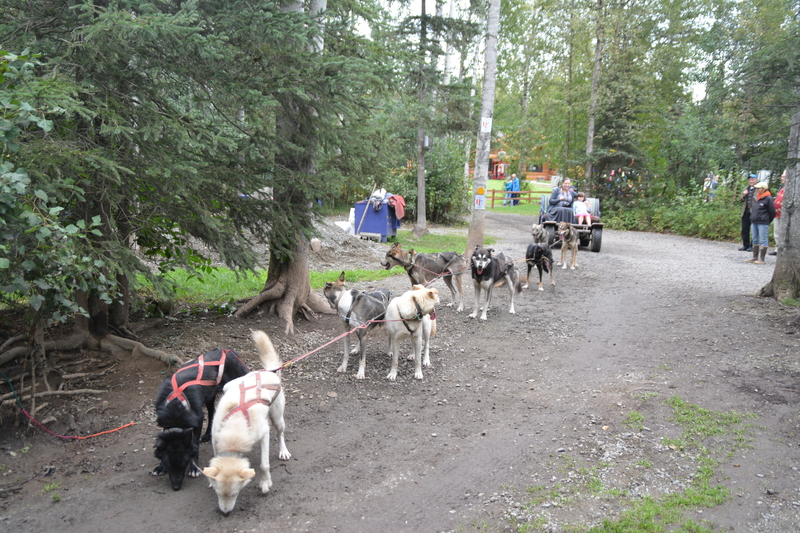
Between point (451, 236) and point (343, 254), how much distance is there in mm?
6935

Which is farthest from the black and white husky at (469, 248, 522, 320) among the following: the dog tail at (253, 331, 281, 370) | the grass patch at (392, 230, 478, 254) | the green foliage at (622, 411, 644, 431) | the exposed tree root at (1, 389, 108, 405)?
the grass patch at (392, 230, 478, 254)

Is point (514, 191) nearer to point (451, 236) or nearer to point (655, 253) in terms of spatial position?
point (451, 236)

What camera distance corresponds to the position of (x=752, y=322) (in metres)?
8.46

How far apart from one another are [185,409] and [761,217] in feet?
52.3

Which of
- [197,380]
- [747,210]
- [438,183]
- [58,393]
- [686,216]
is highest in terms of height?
[438,183]

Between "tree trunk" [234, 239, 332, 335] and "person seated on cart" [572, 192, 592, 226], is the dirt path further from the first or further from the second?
"person seated on cart" [572, 192, 592, 226]

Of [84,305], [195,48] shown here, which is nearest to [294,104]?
[195,48]

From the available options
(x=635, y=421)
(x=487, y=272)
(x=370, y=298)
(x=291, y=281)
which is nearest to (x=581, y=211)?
(x=487, y=272)

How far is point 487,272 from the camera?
30.6 ft

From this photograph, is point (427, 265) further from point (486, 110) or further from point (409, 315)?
point (486, 110)

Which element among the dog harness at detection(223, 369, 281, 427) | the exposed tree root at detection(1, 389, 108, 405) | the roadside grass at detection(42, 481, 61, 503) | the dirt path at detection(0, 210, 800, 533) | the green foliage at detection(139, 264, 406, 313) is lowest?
the roadside grass at detection(42, 481, 61, 503)

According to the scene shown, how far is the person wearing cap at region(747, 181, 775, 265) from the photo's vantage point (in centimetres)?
1447

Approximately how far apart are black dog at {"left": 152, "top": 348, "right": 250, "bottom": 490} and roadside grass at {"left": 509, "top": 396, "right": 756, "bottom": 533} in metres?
2.50

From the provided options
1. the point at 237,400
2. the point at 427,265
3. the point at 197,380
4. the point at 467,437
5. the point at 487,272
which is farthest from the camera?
the point at 427,265
